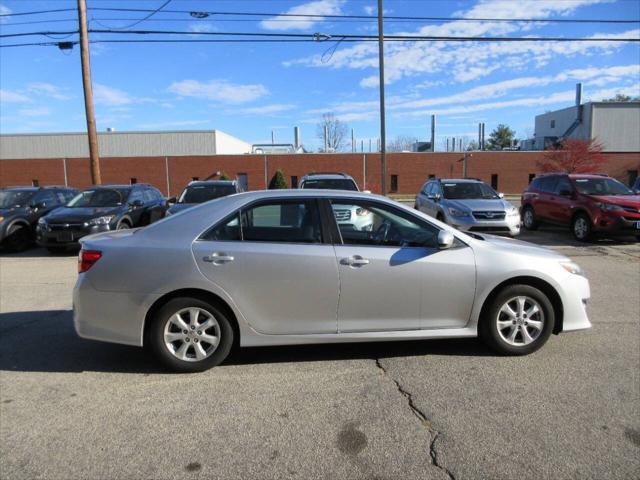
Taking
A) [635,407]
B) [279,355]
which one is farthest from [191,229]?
[635,407]

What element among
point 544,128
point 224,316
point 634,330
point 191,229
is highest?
point 544,128

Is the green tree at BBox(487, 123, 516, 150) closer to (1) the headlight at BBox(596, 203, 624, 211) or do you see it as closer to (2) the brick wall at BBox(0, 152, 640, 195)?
(2) the brick wall at BBox(0, 152, 640, 195)

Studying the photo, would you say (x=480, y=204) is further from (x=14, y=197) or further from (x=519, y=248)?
(x=14, y=197)

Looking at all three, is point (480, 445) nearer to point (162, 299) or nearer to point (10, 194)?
point (162, 299)

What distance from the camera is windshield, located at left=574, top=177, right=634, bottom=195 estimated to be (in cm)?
1226

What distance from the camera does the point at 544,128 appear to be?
68688 mm

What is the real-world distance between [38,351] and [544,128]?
246ft

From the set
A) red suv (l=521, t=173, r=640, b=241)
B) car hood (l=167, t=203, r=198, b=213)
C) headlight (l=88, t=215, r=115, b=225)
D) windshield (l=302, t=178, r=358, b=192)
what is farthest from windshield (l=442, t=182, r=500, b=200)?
headlight (l=88, t=215, r=115, b=225)

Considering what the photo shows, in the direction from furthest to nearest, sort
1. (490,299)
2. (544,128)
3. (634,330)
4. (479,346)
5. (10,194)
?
(544,128) → (10,194) → (634,330) → (479,346) → (490,299)

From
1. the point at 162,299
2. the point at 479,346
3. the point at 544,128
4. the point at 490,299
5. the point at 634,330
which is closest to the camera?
the point at 162,299

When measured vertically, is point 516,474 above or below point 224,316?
below

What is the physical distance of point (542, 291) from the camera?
447 cm

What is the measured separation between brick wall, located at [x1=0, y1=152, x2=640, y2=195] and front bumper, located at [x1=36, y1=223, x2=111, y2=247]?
111 feet

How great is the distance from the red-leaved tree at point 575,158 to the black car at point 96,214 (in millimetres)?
39721
